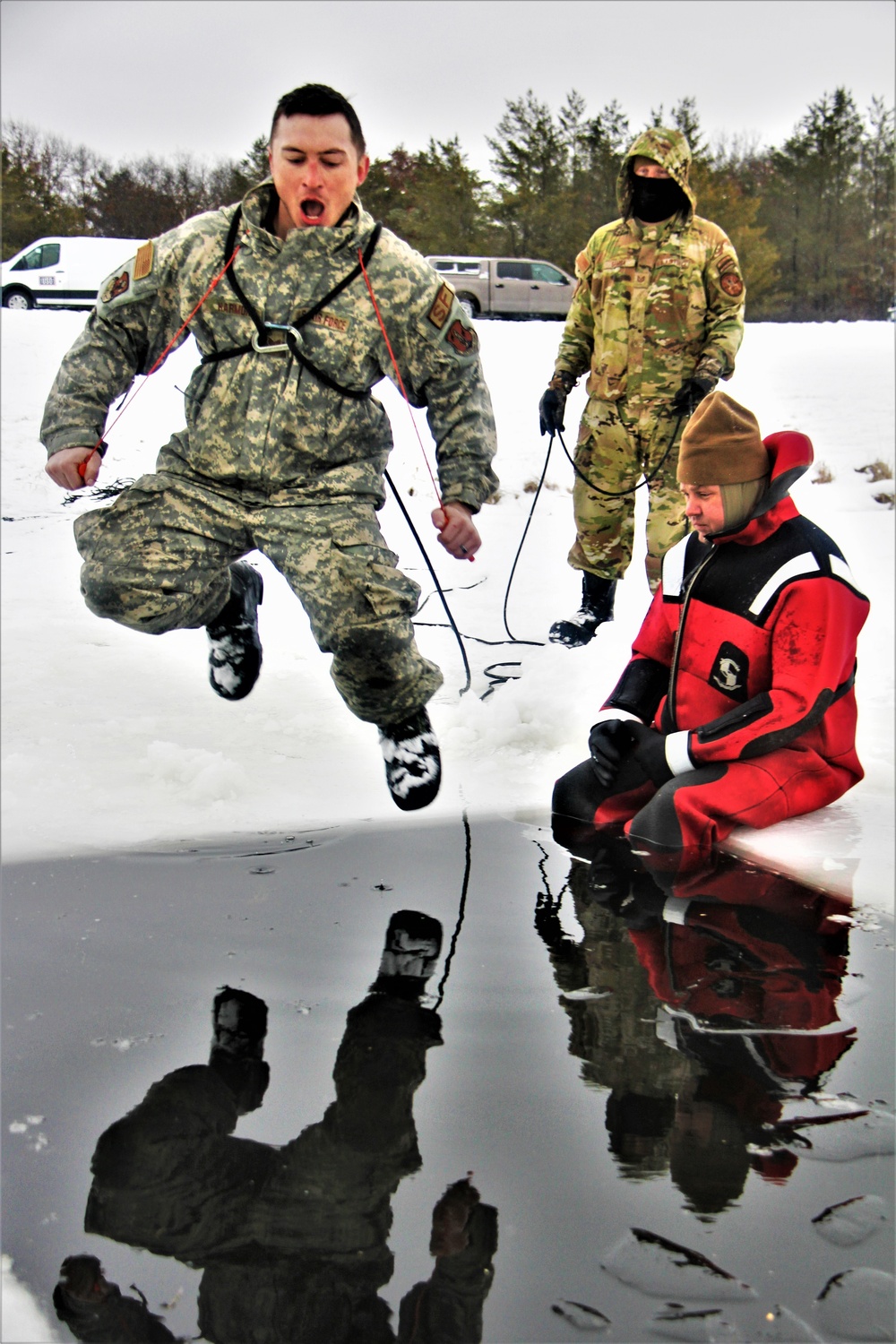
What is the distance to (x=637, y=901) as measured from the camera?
9.13 feet

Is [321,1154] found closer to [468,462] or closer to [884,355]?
[468,462]

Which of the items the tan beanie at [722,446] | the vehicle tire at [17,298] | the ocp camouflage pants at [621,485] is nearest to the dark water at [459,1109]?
the tan beanie at [722,446]

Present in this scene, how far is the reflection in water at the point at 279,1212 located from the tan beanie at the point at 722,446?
164 cm

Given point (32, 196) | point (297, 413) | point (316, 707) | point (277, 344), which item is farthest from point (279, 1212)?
point (32, 196)

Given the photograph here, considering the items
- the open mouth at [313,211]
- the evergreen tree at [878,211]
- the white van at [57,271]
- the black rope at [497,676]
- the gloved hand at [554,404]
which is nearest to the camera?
the open mouth at [313,211]

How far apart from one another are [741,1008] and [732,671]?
3.63ft

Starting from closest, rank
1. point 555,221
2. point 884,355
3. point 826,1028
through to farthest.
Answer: point 826,1028
point 884,355
point 555,221

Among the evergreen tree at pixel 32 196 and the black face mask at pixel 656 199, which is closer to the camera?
the black face mask at pixel 656 199

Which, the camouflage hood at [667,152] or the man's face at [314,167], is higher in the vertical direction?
the camouflage hood at [667,152]

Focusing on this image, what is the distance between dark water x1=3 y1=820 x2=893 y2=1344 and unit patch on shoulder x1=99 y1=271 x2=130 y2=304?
5.39 ft

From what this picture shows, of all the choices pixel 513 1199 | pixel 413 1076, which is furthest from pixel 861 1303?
pixel 413 1076

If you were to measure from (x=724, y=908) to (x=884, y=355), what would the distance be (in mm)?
10205

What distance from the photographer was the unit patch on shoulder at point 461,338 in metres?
3.35

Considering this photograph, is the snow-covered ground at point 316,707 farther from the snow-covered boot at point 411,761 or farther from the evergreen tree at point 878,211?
the evergreen tree at point 878,211
